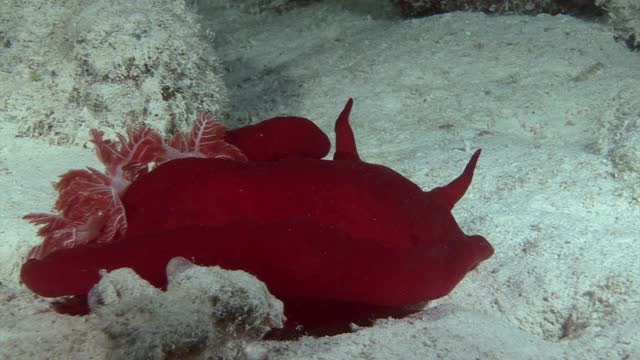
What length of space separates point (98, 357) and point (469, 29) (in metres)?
4.23

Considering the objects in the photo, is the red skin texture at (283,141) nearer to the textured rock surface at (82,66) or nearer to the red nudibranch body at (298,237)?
the red nudibranch body at (298,237)

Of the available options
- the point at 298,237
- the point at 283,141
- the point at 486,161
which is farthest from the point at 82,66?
the point at 486,161

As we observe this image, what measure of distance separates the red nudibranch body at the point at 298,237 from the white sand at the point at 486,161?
15cm

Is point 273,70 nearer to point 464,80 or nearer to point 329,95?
point 329,95

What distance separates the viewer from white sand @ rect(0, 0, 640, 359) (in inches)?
62.0

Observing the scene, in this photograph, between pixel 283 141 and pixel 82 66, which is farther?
pixel 82 66

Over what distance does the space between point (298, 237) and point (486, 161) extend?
1554mm

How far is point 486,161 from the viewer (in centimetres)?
287

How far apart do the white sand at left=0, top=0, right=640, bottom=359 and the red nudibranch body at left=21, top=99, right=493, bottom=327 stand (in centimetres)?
15

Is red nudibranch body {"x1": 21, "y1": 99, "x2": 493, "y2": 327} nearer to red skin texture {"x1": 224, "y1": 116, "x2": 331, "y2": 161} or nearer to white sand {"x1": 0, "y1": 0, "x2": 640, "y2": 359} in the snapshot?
white sand {"x1": 0, "y1": 0, "x2": 640, "y2": 359}

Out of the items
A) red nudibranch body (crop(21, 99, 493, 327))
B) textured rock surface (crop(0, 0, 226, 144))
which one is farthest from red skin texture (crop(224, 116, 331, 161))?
textured rock surface (crop(0, 0, 226, 144))

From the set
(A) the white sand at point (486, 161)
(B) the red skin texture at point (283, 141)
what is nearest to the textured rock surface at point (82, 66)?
(A) the white sand at point (486, 161)

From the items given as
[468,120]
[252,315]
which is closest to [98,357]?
[252,315]

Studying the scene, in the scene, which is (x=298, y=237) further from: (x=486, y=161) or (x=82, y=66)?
(x=82, y=66)
